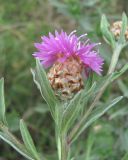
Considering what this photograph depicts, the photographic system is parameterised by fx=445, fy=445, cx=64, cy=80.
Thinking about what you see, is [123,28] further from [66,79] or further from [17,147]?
[17,147]

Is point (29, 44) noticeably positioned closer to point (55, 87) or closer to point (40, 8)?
point (40, 8)

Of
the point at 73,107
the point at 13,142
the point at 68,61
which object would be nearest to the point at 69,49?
the point at 68,61

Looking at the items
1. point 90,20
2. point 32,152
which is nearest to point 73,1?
point 90,20

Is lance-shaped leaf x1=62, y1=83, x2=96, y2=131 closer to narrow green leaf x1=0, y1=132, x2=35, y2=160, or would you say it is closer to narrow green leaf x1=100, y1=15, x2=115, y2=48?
narrow green leaf x1=0, y1=132, x2=35, y2=160

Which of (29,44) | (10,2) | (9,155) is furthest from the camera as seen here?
(10,2)

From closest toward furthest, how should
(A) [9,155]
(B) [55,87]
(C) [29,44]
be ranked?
(B) [55,87]
(A) [9,155]
(C) [29,44]

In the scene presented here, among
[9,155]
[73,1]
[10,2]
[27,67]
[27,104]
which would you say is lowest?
[9,155]

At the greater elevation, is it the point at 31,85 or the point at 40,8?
the point at 40,8

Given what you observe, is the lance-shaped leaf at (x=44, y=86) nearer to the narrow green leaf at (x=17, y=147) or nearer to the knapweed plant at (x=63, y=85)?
the knapweed plant at (x=63, y=85)

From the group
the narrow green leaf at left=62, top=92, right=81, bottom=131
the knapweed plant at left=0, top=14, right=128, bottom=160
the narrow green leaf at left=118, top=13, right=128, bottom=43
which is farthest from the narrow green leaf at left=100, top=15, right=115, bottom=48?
the narrow green leaf at left=62, top=92, right=81, bottom=131
